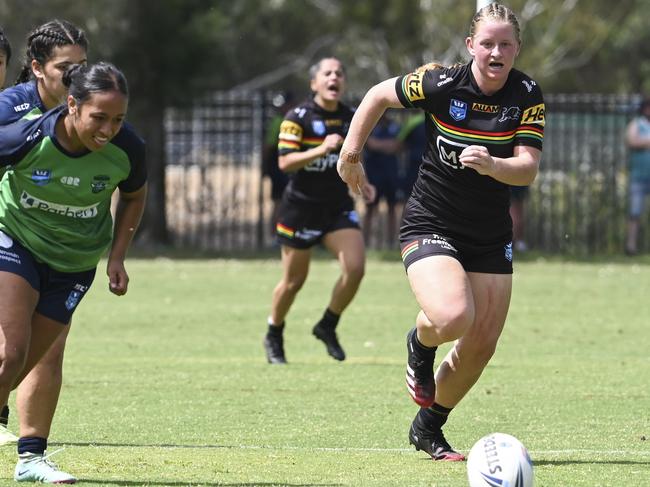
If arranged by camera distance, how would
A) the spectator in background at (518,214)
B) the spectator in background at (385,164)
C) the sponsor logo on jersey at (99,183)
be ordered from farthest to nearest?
the spectator in background at (385,164)
the spectator in background at (518,214)
the sponsor logo on jersey at (99,183)

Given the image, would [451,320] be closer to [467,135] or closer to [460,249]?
[460,249]

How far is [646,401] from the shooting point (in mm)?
9250

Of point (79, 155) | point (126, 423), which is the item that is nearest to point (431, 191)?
point (79, 155)

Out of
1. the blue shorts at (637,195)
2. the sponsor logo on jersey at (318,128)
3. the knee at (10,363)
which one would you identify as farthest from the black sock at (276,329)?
the blue shorts at (637,195)

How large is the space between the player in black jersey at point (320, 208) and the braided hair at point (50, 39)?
3.78 meters

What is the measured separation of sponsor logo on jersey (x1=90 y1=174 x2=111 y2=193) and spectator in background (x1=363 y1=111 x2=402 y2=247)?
588 inches

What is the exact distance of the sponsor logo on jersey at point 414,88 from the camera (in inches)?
272

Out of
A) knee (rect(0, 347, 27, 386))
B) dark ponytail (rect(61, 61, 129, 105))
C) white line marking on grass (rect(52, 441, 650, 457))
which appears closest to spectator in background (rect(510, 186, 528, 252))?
white line marking on grass (rect(52, 441, 650, 457))

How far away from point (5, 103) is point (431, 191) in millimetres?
2191

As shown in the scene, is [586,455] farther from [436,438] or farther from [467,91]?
[467,91]

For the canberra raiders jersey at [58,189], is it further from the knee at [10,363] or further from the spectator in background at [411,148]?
the spectator in background at [411,148]

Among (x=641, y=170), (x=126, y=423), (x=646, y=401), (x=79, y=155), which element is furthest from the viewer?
(x=641, y=170)

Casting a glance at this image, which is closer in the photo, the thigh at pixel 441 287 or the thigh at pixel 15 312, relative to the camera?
the thigh at pixel 15 312

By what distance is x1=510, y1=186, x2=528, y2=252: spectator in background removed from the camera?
66.6 feet
